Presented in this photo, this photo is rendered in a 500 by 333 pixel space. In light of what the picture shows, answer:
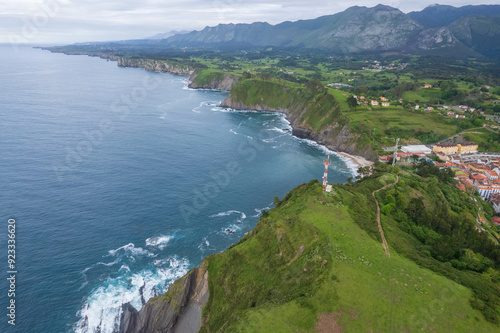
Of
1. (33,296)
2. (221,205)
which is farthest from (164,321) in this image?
(221,205)

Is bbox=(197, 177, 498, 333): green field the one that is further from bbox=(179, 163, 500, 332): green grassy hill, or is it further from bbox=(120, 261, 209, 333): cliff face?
bbox=(120, 261, 209, 333): cliff face

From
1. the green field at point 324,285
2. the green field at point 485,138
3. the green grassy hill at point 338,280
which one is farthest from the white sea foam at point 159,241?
the green field at point 485,138

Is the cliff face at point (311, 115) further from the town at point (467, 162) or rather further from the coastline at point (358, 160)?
the town at point (467, 162)

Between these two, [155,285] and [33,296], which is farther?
[155,285]

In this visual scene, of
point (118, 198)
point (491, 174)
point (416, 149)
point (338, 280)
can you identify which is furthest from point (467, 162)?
point (118, 198)

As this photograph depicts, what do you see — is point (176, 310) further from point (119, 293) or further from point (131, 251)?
point (131, 251)

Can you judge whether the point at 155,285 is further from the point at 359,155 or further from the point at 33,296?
the point at 359,155

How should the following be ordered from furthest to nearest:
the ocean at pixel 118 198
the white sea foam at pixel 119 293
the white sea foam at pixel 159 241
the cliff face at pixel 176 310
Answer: the white sea foam at pixel 159 241, the ocean at pixel 118 198, the white sea foam at pixel 119 293, the cliff face at pixel 176 310
